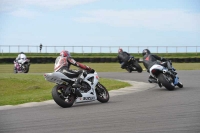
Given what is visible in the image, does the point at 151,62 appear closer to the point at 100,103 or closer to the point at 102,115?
the point at 100,103

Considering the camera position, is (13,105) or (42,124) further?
(13,105)

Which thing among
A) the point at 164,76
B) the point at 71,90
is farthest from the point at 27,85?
the point at 71,90

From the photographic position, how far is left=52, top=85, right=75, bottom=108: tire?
41.7 ft

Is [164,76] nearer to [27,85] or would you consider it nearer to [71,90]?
[71,90]

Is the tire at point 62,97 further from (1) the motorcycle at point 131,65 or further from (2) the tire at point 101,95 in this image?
(1) the motorcycle at point 131,65

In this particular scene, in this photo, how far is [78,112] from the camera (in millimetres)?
11695

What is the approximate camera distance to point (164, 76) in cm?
1734

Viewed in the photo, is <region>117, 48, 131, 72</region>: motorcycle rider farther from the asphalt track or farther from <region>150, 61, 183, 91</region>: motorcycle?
the asphalt track

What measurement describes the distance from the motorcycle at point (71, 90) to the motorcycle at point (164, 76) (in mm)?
3525

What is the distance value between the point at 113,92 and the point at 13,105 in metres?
4.18

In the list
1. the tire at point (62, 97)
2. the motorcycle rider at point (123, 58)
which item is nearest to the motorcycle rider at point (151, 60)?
the tire at point (62, 97)

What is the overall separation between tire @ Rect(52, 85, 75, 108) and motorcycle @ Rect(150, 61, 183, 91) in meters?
4.56

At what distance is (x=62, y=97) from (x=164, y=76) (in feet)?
16.9

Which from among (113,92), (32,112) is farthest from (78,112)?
(113,92)
